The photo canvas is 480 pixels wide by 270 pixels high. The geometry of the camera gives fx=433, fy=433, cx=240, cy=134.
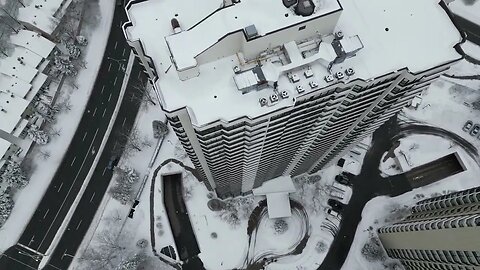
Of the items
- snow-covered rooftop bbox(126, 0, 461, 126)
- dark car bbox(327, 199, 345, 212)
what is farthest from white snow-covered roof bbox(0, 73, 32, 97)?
dark car bbox(327, 199, 345, 212)

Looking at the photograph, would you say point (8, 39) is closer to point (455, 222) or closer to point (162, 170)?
point (162, 170)

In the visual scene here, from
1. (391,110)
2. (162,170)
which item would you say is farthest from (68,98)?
(391,110)

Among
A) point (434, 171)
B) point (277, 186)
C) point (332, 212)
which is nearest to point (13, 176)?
point (277, 186)

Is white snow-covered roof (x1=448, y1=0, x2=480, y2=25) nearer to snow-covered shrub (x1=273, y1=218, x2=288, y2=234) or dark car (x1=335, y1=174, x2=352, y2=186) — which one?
dark car (x1=335, y1=174, x2=352, y2=186)

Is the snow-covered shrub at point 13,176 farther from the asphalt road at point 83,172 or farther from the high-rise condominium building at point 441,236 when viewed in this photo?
the high-rise condominium building at point 441,236

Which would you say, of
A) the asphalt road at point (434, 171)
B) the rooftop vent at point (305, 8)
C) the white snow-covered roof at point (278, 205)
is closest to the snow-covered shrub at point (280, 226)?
the white snow-covered roof at point (278, 205)

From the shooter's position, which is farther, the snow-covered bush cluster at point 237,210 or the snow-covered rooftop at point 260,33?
the snow-covered bush cluster at point 237,210
